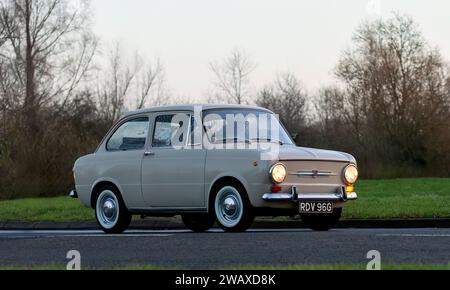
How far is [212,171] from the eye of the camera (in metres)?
13.3

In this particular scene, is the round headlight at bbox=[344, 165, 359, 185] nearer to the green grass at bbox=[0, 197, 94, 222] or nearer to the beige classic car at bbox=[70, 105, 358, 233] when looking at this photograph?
the beige classic car at bbox=[70, 105, 358, 233]

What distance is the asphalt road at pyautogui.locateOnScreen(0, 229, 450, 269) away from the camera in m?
9.12

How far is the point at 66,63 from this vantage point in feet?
200

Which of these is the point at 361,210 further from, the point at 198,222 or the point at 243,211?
the point at 243,211

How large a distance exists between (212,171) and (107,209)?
217 cm

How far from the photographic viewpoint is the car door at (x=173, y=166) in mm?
13570

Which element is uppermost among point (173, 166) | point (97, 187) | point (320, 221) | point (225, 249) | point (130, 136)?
point (130, 136)

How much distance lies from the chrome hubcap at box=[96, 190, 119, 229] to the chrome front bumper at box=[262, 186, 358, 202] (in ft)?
9.29

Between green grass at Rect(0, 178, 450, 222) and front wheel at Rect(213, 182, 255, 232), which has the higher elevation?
front wheel at Rect(213, 182, 255, 232)

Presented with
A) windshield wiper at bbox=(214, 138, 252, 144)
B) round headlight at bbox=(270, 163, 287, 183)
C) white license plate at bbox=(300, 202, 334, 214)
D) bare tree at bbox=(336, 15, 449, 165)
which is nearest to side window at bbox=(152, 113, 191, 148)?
windshield wiper at bbox=(214, 138, 252, 144)

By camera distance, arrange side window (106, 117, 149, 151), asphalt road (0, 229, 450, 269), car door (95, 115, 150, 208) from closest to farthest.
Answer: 1. asphalt road (0, 229, 450, 269)
2. car door (95, 115, 150, 208)
3. side window (106, 117, 149, 151)

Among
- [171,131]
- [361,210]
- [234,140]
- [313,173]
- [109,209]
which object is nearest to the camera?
[313,173]

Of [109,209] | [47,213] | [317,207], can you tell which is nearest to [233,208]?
[317,207]
